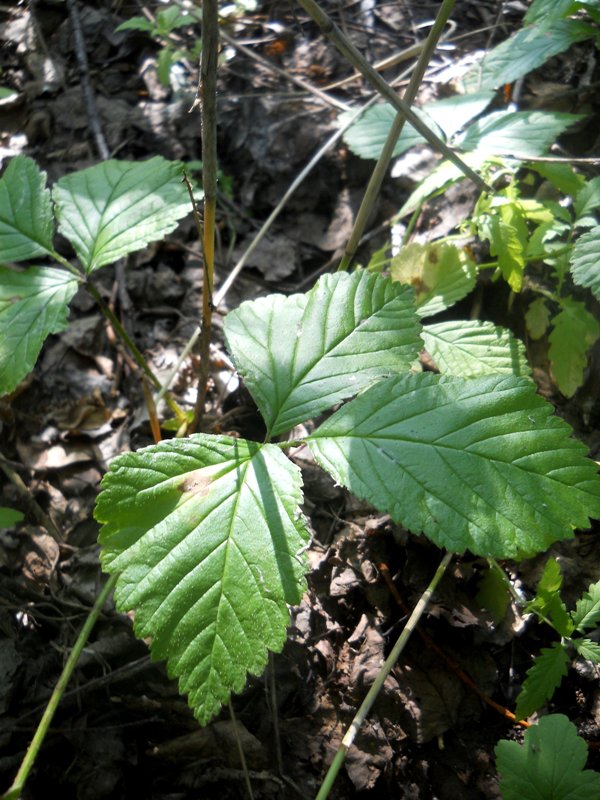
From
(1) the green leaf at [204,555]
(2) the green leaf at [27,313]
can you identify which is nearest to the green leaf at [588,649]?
(1) the green leaf at [204,555]

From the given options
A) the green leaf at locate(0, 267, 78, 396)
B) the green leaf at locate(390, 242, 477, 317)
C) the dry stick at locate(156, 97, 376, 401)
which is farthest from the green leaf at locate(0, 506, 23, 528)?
the green leaf at locate(390, 242, 477, 317)

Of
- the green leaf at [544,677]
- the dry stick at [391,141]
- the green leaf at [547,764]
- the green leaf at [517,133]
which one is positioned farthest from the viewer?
the green leaf at [517,133]

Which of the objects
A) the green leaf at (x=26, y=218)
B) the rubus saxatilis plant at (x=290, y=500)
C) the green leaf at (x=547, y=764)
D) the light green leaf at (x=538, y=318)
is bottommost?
the green leaf at (x=547, y=764)

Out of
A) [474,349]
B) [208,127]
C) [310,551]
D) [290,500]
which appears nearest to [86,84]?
[208,127]

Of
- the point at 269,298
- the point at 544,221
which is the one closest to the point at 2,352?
the point at 269,298

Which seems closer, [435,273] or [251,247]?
[435,273]

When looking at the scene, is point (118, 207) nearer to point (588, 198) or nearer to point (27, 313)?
point (27, 313)

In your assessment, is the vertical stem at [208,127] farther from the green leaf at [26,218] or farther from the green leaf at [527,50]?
the green leaf at [527,50]
